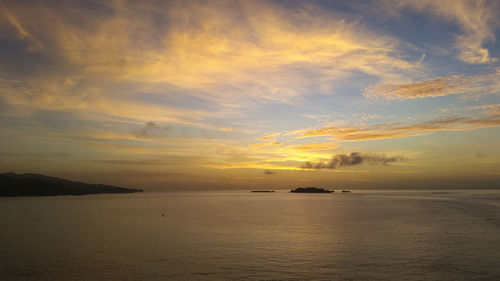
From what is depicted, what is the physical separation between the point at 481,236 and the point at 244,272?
35.6m

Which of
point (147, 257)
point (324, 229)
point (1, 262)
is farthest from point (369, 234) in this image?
point (1, 262)

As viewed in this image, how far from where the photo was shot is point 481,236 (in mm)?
44438

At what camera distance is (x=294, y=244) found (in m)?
39.9

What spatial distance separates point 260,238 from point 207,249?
31.3 ft

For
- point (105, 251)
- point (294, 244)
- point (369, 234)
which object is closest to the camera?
point (105, 251)

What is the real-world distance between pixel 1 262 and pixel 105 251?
29.7ft

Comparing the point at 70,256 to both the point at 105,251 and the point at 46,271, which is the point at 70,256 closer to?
the point at 105,251

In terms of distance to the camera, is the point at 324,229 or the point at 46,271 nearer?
the point at 46,271

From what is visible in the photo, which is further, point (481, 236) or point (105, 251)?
point (481, 236)

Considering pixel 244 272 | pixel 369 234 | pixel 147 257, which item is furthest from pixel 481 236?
pixel 147 257

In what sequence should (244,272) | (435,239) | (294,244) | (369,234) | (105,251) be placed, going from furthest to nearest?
(369,234), (435,239), (294,244), (105,251), (244,272)

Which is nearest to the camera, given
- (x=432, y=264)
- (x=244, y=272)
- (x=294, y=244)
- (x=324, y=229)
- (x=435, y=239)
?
(x=244, y=272)

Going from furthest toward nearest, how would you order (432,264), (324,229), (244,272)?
1. (324,229)
2. (432,264)
3. (244,272)

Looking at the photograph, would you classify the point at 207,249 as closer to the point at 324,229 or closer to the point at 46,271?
the point at 46,271
